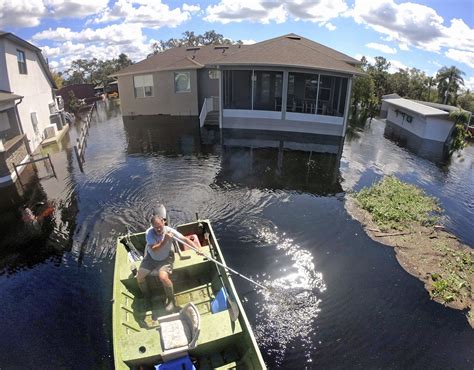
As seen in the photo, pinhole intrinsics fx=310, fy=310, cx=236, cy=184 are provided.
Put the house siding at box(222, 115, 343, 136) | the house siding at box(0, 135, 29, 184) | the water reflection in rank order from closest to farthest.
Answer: the house siding at box(0, 135, 29, 184) < the water reflection < the house siding at box(222, 115, 343, 136)

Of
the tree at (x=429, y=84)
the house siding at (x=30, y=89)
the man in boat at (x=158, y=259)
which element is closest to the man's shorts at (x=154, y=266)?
the man in boat at (x=158, y=259)

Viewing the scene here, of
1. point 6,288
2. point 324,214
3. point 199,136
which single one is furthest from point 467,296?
point 199,136

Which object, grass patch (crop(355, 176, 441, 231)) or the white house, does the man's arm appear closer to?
grass patch (crop(355, 176, 441, 231))

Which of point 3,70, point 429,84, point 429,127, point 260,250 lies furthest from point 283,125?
point 429,84

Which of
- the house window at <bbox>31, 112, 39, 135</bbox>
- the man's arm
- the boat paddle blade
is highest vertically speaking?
the house window at <bbox>31, 112, 39, 135</bbox>

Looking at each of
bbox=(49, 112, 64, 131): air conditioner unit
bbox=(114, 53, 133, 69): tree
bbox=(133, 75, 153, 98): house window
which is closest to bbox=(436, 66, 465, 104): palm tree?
bbox=(133, 75, 153, 98): house window

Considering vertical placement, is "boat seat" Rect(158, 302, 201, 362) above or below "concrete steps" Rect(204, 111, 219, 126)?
below

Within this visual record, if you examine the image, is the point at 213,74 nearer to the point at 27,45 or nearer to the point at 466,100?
the point at 27,45
